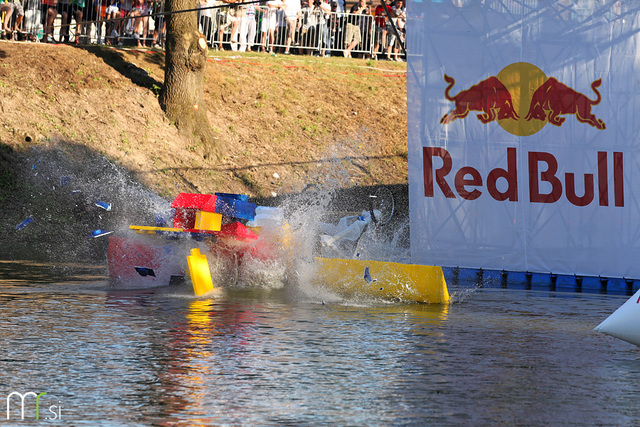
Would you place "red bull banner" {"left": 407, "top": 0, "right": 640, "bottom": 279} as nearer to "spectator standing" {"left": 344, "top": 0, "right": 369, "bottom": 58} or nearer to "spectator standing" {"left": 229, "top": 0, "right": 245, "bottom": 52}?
"spectator standing" {"left": 229, "top": 0, "right": 245, "bottom": 52}

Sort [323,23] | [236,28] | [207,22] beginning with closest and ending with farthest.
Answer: [207,22]
[236,28]
[323,23]

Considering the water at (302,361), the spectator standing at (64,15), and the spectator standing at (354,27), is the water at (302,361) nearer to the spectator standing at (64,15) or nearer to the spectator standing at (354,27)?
the spectator standing at (64,15)

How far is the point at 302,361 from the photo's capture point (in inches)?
332

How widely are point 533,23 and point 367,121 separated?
1343 centimetres

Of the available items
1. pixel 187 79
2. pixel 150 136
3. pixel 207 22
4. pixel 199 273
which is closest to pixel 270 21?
pixel 207 22

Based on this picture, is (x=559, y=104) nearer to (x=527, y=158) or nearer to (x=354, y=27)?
(x=527, y=158)

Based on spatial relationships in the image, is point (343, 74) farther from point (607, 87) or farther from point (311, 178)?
point (607, 87)

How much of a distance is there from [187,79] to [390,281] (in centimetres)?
1400

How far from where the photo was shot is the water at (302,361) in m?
6.64

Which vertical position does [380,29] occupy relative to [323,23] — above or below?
below

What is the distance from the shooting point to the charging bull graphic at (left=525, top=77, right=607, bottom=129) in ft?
53.6

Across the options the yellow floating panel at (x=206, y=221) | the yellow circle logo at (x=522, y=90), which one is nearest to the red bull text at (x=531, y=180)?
the yellow circle logo at (x=522, y=90)

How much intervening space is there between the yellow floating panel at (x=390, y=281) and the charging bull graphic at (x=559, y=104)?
4786 millimetres

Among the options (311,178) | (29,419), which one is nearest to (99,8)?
(311,178)
